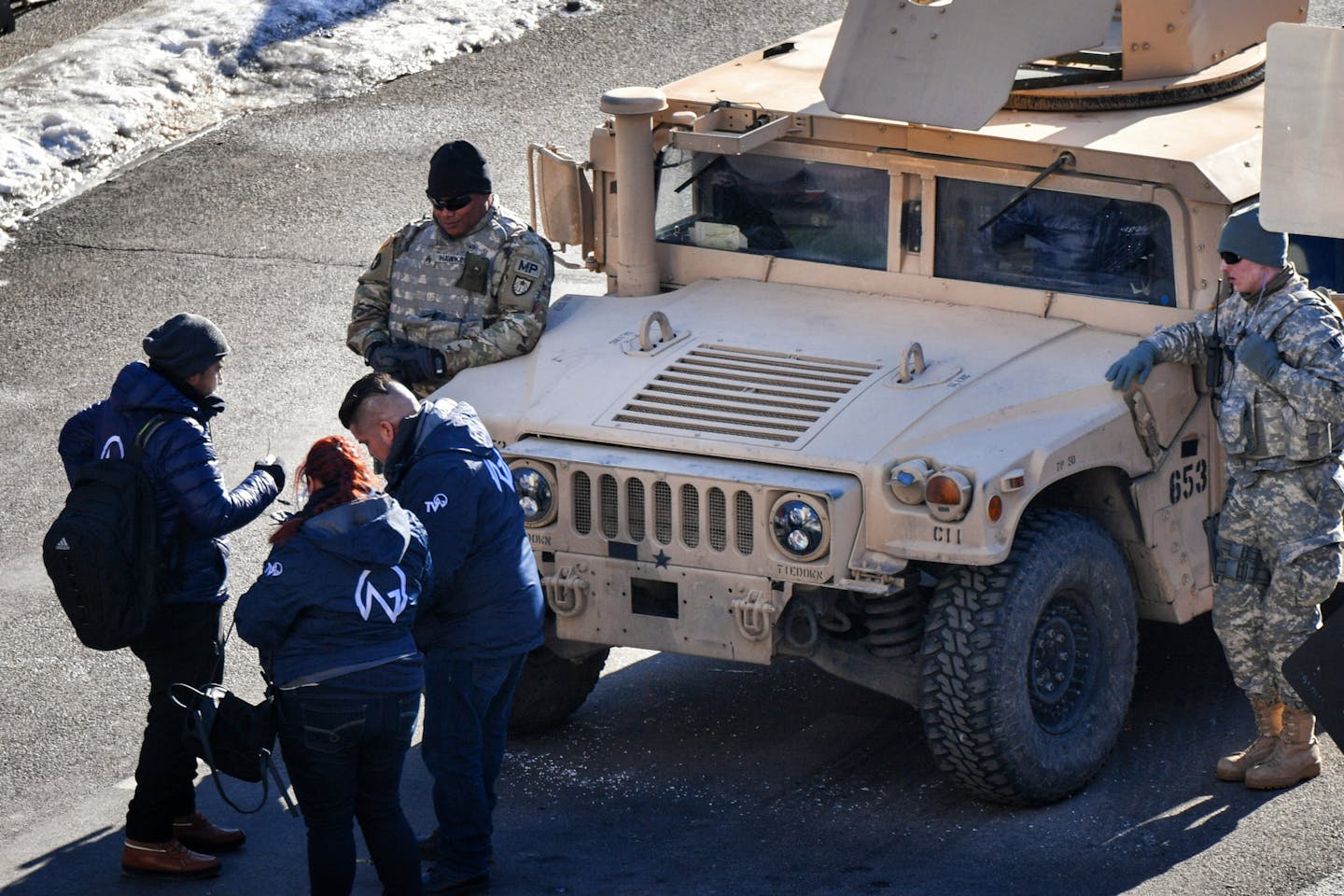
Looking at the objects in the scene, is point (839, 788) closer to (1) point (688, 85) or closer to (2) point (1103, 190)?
(2) point (1103, 190)

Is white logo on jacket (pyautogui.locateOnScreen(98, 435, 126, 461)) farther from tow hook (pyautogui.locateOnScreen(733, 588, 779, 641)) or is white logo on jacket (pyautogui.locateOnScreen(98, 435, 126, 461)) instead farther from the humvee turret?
tow hook (pyautogui.locateOnScreen(733, 588, 779, 641))

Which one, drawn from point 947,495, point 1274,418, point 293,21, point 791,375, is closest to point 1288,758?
point 1274,418

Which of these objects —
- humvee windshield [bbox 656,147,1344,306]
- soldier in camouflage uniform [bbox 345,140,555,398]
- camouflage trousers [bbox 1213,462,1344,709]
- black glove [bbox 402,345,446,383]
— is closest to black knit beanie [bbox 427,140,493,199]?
soldier in camouflage uniform [bbox 345,140,555,398]

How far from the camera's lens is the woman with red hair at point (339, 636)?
5.45 metres

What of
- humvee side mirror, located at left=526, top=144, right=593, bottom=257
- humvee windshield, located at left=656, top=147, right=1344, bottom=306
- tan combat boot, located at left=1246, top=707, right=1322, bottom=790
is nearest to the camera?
tan combat boot, located at left=1246, top=707, right=1322, bottom=790

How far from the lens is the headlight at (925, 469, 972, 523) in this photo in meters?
6.17

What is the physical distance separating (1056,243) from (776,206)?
1.05 m

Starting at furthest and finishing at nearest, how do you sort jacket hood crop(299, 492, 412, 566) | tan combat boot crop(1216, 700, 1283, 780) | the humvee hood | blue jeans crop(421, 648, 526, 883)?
tan combat boot crop(1216, 700, 1283, 780) < the humvee hood < blue jeans crop(421, 648, 526, 883) < jacket hood crop(299, 492, 412, 566)

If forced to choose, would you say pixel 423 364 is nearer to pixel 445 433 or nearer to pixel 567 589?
pixel 567 589

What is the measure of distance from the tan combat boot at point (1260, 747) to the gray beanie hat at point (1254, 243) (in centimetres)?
148

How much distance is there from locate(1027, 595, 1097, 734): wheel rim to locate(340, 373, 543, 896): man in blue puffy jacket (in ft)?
5.31

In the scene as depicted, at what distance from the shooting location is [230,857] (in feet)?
21.4

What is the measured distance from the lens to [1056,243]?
7.19m

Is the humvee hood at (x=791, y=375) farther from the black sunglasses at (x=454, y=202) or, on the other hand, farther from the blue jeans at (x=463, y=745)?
the blue jeans at (x=463, y=745)
